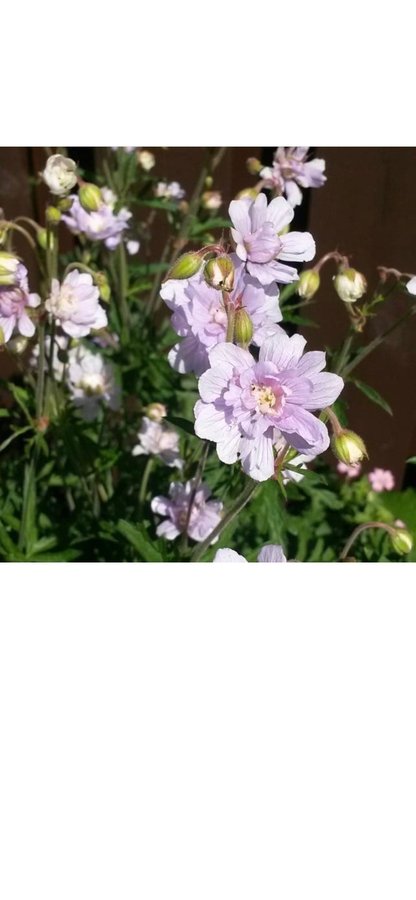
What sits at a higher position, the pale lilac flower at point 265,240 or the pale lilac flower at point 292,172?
the pale lilac flower at point 265,240

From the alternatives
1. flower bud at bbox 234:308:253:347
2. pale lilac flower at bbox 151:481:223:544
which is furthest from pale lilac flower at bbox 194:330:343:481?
pale lilac flower at bbox 151:481:223:544

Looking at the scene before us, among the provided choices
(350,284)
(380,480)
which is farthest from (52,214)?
(380,480)

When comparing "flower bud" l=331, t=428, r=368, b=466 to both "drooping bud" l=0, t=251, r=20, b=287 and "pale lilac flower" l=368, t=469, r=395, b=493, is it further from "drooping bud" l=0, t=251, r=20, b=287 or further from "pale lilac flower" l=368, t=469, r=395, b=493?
"pale lilac flower" l=368, t=469, r=395, b=493

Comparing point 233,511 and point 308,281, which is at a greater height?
point 308,281

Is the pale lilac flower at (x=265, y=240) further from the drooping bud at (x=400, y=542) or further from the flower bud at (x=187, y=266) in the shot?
the drooping bud at (x=400, y=542)

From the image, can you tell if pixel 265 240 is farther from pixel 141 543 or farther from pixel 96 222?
pixel 96 222

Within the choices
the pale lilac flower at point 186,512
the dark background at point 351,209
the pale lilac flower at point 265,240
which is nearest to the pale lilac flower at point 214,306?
the pale lilac flower at point 265,240
